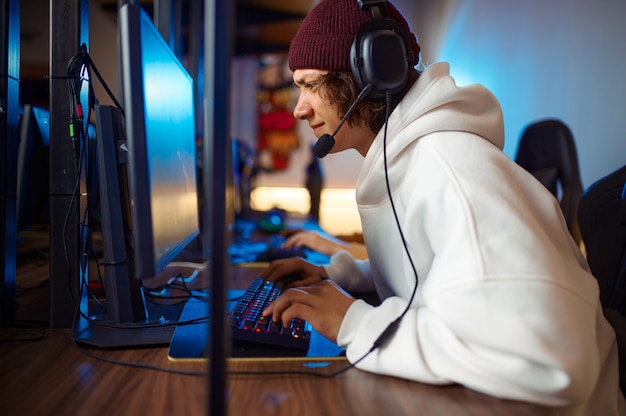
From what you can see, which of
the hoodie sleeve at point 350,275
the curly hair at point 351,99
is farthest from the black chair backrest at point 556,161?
the curly hair at point 351,99

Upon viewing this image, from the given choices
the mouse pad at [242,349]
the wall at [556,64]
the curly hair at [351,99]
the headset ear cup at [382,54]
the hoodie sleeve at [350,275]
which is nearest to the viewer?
the mouse pad at [242,349]

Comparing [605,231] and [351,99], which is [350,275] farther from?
[605,231]

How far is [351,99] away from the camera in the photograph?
902 millimetres

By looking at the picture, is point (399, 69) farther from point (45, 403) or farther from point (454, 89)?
point (45, 403)

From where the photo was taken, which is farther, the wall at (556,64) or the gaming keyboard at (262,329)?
the wall at (556,64)

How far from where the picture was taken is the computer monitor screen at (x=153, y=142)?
20.5 inches

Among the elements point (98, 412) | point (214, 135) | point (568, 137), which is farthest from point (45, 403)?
point (568, 137)

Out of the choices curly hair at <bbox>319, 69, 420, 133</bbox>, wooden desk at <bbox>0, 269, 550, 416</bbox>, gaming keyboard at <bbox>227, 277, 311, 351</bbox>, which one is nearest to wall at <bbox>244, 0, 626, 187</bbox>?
curly hair at <bbox>319, 69, 420, 133</bbox>

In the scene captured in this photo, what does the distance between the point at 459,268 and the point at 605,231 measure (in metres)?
0.93

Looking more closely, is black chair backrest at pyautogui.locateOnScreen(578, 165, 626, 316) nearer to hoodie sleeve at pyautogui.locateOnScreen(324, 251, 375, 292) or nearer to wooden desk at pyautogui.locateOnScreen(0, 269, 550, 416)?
hoodie sleeve at pyautogui.locateOnScreen(324, 251, 375, 292)

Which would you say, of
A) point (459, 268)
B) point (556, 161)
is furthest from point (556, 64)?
point (459, 268)

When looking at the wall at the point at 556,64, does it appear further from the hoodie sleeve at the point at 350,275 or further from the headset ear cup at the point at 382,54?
the headset ear cup at the point at 382,54

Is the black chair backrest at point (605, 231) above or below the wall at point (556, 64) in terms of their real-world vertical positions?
below

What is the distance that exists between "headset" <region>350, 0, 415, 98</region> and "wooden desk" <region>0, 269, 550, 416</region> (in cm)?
45
